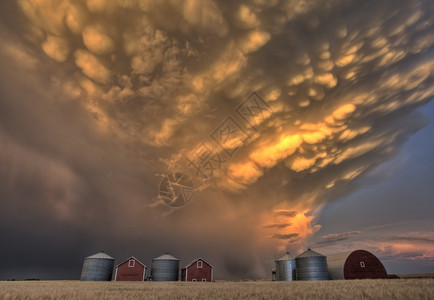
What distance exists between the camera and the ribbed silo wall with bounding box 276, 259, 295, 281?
64062 millimetres

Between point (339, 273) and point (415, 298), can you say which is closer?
point (415, 298)

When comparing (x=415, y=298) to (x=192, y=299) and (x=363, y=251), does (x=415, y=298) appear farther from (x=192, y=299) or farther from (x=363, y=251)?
(x=363, y=251)

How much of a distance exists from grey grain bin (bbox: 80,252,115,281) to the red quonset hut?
192ft

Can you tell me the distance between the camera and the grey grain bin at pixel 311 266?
53.4 metres

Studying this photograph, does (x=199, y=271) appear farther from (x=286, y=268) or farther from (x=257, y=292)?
(x=257, y=292)

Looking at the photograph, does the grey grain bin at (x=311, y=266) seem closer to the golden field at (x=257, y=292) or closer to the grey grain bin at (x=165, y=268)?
the golden field at (x=257, y=292)

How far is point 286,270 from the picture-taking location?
216 ft

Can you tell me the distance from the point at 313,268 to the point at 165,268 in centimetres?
3967

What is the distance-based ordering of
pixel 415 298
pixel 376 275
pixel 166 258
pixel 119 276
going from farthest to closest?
1. pixel 166 258
2. pixel 119 276
3. pixel 376 275
4. pixel 415 298

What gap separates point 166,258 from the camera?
6850cm

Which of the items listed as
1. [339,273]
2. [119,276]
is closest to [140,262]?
[119,276]

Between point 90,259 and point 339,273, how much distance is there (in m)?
63.8

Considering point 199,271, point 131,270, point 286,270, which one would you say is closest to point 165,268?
point 131,270

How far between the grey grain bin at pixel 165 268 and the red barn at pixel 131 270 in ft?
11.1
